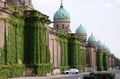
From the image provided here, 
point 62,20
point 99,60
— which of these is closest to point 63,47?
point 62,20

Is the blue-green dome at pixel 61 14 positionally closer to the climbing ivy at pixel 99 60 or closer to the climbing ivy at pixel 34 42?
the climbing ivy at pixel 99 60

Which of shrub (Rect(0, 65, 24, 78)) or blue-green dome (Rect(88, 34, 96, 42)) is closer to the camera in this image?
shrub (Rect(0, 65, 24, 78))

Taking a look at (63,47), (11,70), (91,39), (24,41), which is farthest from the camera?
(91,39)

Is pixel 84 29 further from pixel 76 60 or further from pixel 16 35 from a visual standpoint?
pixel 16 35

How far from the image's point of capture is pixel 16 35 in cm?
6856

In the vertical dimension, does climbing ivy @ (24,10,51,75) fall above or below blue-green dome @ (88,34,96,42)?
below

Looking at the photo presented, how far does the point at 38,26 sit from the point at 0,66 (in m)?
16.6

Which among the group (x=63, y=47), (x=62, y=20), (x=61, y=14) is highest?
(x=61, y=14)

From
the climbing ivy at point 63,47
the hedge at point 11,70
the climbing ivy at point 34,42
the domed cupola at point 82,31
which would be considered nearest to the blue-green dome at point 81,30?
the domed cupola at point 82,31

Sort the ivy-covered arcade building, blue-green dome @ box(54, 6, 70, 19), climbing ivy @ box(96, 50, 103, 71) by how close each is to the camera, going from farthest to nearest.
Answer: climbing ivy @ box(96, 50, 103, 71), blue-green dome @ box(54, 6, 70, 19), the ivy-covered arcade building

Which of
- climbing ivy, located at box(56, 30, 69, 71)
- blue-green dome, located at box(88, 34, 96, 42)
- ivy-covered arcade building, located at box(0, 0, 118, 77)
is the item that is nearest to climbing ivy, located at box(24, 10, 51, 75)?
ivy-covered arcade building, located at box(0, 0, 118, 77)

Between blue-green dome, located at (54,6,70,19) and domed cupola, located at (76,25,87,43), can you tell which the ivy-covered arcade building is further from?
domed cupola, located at (76,25,87,43)

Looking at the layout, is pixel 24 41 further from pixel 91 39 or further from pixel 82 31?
pixel 91 39

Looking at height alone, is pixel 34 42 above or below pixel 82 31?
below
